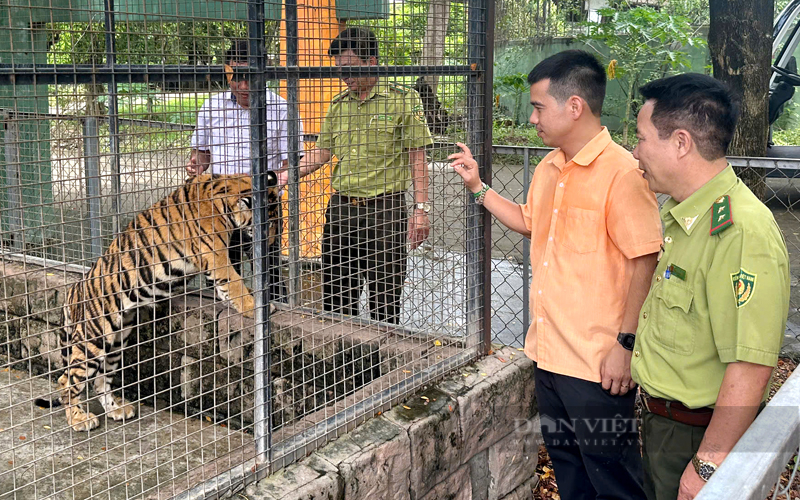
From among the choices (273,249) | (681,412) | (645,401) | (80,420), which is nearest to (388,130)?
(273,249)

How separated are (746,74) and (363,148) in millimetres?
3234

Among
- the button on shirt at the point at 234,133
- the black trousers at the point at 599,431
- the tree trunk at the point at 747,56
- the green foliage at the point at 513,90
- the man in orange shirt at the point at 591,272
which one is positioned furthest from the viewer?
the green foliage at the point at 513,90

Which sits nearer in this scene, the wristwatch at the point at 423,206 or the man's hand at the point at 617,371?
the man's hand at the point at 617,371

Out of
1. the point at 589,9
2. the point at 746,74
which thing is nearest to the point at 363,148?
the point at 746,74

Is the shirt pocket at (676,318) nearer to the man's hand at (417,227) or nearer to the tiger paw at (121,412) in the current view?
the man's hand at (417,227)

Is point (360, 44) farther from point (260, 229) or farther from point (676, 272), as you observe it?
point (676, 272)

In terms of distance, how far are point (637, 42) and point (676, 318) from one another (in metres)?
13.5

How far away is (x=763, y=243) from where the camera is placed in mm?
1990

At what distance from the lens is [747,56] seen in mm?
5246

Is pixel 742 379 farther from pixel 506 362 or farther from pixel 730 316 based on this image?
pixel 506 362

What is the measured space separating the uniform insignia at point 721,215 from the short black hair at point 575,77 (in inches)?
27.9

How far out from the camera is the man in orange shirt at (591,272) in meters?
2.58

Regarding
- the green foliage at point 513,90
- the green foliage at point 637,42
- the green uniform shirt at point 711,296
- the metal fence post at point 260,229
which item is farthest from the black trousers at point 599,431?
the green foliage at point 513,90

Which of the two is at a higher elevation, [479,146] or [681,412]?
[479,146]
